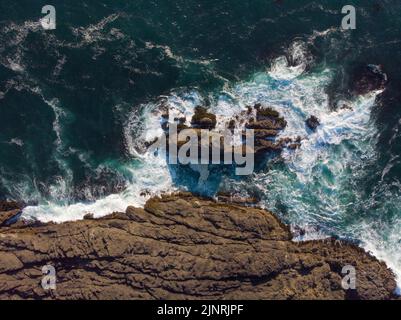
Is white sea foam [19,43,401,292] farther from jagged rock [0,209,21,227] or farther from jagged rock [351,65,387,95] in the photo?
jagged rock [0,209,21,227]

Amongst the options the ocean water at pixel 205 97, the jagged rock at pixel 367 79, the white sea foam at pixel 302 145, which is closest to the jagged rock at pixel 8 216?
the ocean water at pixel 205 97

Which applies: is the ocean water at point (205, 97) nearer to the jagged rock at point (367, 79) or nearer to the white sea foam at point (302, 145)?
the white sea foam at point (302, 145)

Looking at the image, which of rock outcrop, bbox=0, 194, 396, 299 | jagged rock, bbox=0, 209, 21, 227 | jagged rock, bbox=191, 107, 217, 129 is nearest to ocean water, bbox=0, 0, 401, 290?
jagged rock, bbox=191, 107, 217, 129

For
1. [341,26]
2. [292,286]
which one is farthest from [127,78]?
[292,286]

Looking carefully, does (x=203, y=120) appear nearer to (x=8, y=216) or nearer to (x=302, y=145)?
(x=302, y=145)

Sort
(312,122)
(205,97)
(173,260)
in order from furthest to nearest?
(205,97) < (312,122) < (173,260)

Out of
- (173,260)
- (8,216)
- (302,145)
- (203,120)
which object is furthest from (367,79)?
(8,216)
